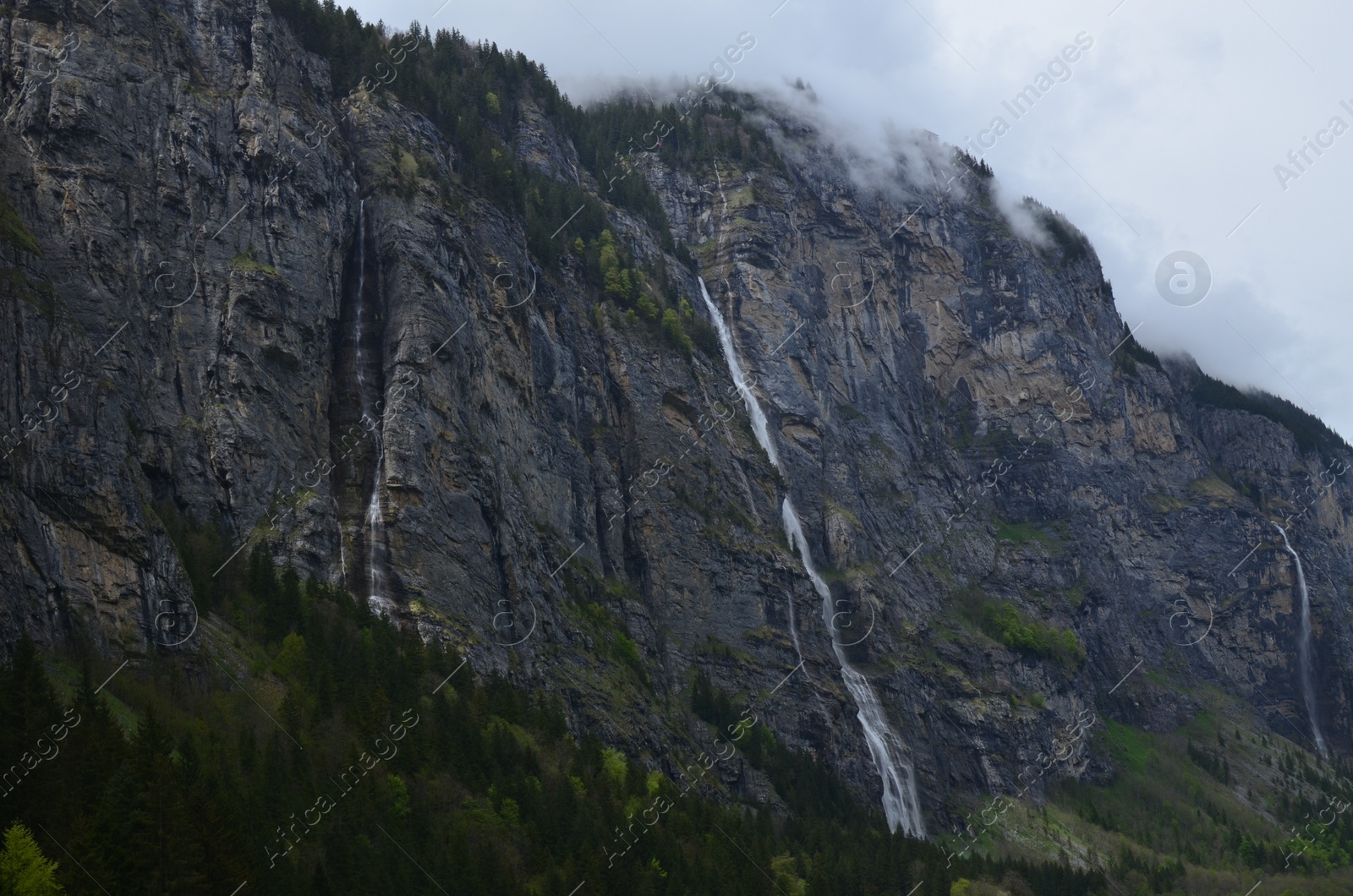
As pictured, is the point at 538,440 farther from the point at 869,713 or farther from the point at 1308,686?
the point at 1308,686

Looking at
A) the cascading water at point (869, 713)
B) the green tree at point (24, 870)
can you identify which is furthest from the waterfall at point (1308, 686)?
the green tree at point (24, 870)

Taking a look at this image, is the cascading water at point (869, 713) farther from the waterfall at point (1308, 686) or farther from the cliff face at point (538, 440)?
the waterfall at point (1308, 686)

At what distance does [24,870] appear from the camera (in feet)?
167

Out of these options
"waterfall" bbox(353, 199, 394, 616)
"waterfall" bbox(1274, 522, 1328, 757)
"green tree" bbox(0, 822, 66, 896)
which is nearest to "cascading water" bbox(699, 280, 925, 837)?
"waterfall" bbox(353, 199, 394, 616)

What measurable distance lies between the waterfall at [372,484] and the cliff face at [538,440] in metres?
0.22

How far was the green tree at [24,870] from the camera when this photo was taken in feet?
165

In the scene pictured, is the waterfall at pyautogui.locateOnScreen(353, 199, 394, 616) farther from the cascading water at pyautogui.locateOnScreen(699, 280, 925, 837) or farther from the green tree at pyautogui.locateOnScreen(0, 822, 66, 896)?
the cascading water at pyautogui.locateOnScreen(699, 280, 925, 837)

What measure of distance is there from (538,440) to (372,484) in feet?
75.6

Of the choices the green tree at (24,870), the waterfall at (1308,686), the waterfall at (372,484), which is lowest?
the green tree at (24,870)

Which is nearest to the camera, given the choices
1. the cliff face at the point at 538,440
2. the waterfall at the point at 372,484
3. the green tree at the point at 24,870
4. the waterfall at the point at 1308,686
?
the green tree at the point at 24,870

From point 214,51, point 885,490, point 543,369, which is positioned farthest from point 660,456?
point 214,51

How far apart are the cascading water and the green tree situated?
283ft

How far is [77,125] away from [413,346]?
2940 cm

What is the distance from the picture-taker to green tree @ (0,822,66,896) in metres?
50.3
